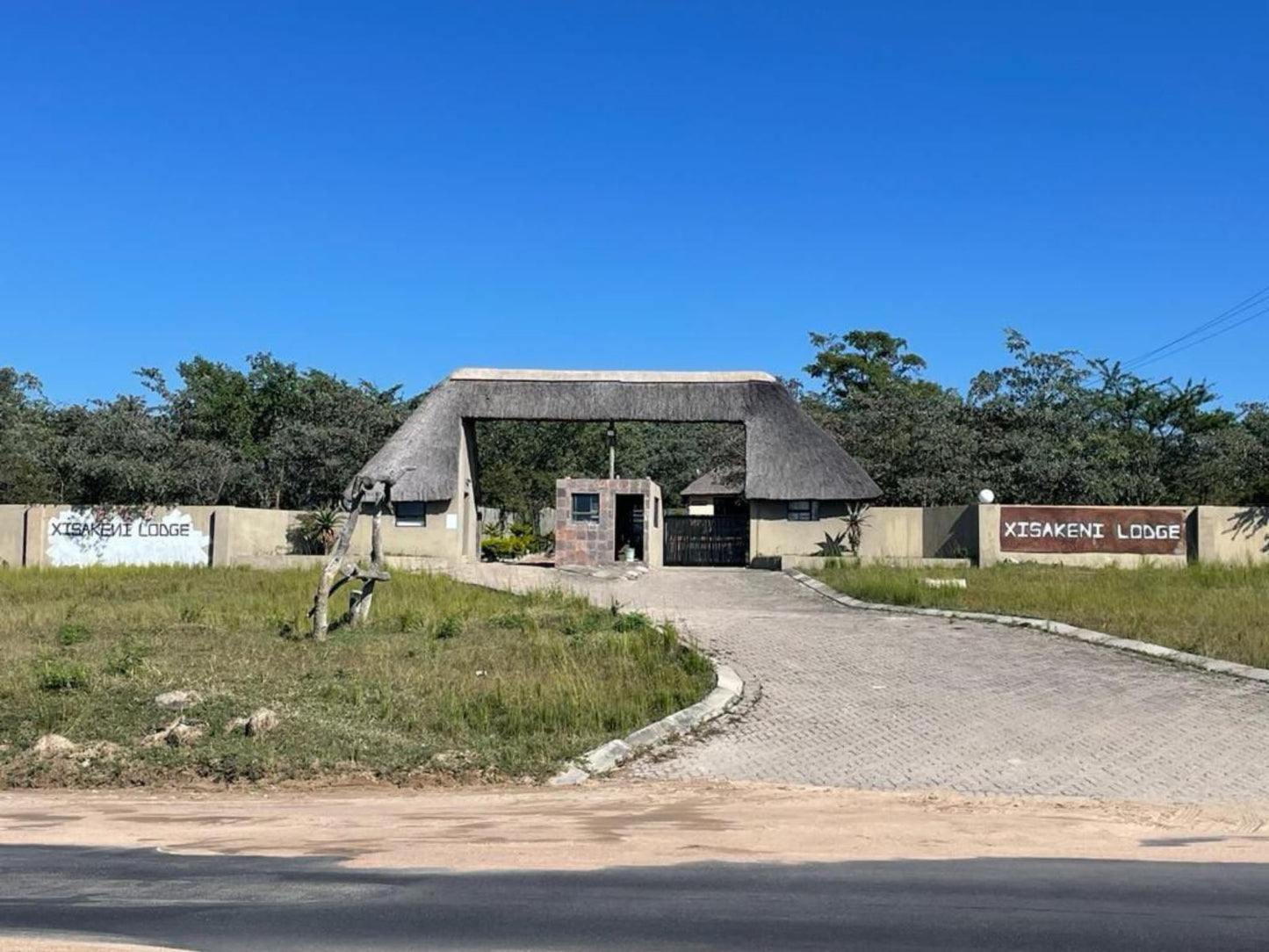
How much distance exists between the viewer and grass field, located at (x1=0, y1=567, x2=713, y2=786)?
9.46 m

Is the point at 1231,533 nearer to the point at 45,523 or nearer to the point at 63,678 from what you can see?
the point at 63,678

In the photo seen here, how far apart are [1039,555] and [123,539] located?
1017 inches

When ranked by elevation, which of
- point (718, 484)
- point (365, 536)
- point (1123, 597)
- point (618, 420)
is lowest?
point (1123, 597)

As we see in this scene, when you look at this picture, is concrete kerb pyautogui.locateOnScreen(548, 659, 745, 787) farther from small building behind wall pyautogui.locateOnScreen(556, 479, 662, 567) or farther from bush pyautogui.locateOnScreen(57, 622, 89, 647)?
small building behind wall pyautogui.locateOnScreen(556, 479, 662, 567)

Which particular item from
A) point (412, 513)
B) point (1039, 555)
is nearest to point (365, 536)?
point (412, 513)

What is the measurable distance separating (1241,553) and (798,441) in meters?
12.4

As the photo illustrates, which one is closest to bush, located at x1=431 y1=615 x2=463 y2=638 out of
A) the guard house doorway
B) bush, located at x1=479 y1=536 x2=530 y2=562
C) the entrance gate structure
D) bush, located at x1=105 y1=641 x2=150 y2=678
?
bush, located at x1=105 y1=641 x2=150 y2=678

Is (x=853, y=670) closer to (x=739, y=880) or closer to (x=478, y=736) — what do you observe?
(x=478, y=736)

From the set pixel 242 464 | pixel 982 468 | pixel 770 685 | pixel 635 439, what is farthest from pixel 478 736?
pixel 635 439

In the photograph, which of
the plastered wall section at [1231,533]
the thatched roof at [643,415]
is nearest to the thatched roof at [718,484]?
the thatched roof at [643,415]

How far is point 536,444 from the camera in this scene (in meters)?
51.9

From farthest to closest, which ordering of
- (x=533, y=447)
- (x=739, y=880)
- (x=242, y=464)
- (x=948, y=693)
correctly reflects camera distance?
(x=533, y=447), (x=242, y=464), (x=948, y=693), (x=739, y=880)

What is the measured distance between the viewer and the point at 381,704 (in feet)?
35.9

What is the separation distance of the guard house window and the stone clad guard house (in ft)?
0.27
